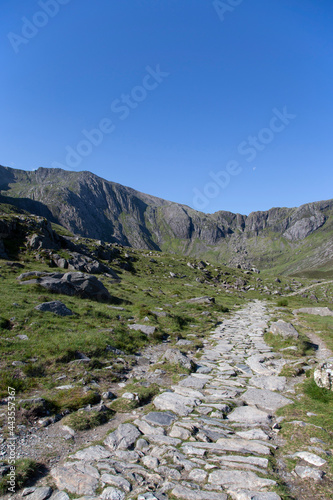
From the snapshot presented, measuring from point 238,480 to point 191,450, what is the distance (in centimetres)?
120

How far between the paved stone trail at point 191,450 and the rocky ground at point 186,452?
0.06 feet

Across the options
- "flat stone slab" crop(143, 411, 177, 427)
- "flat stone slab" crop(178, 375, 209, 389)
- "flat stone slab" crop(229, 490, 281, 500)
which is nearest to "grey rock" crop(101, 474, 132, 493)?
"flat stone slab" crop(229, 490, 281, 500)

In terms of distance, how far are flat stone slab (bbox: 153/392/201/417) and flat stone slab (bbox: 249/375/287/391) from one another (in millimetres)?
2721

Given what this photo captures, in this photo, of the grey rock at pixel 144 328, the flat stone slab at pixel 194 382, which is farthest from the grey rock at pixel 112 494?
the grey rock at pixel 144 328

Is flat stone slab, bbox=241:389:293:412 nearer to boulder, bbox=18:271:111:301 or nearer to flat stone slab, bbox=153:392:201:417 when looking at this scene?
flat stone slab, bbox=153:392:201:417

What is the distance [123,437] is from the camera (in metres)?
5.98

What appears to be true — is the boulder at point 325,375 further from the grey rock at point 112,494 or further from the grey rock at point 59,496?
the grey rock at point 59,496

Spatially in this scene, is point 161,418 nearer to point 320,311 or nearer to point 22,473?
point 22,473

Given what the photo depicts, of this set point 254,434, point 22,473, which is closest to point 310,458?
point 254,434

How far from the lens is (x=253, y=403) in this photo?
784 centimetres

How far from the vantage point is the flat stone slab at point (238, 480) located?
437 cm

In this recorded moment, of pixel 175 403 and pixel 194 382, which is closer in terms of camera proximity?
pixel 175 403

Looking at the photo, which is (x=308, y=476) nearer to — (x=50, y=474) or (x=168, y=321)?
(x=50, y=474)

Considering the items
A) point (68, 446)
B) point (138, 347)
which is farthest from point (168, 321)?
point (68, 446)
